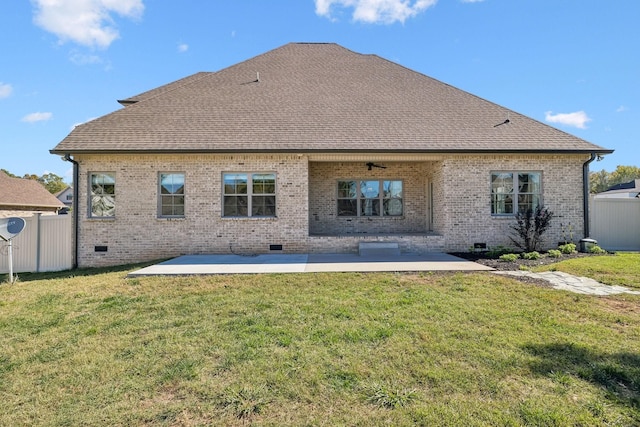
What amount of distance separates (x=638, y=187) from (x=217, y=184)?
3659 centimetres

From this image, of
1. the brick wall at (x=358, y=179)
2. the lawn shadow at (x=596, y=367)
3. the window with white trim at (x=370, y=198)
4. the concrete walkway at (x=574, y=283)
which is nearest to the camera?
the lawn shadow at (x=596, y=367)

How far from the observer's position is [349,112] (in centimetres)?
1241

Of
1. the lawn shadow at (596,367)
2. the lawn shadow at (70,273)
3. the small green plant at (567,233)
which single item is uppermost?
the small green plant at (567,233)

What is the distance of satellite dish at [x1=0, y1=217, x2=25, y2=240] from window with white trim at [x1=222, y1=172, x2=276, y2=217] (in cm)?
523

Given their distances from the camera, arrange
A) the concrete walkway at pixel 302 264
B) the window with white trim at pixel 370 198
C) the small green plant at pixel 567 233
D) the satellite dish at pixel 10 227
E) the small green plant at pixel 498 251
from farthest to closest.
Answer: the window with white trim at pixel 370 198
the small green plant at pixel 567 233
the small green plant at pixel 498 251
the satellite dish at pixel 10 227
the concrete walkway at pixel 302 264

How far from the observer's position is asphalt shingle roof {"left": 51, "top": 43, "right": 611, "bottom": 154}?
35.3ft

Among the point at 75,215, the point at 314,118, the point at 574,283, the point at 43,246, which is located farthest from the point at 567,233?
the point at 43,246

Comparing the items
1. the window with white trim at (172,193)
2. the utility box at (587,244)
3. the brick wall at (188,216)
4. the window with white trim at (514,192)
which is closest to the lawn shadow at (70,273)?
the brick wall at (188,216)

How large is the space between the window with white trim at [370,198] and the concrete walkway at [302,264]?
298 centimetres

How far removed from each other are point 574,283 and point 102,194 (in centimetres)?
1300

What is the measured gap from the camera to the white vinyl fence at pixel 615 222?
1275 cm

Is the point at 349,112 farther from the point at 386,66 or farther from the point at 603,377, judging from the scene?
the point at 603,377

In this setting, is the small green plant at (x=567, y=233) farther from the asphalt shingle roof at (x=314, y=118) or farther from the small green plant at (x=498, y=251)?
the asphalt shingle roof at (x=314, y=118)

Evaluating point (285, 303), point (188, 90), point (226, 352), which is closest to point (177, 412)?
point (226, 352)
